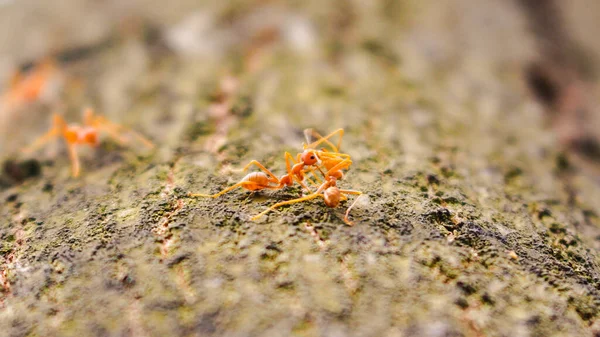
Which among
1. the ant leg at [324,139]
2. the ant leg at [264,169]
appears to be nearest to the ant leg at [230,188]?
the ant leg at [264,169]

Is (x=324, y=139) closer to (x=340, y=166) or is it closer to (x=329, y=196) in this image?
(x=340, y=166)

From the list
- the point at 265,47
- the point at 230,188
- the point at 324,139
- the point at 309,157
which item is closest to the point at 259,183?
the point at 230,188

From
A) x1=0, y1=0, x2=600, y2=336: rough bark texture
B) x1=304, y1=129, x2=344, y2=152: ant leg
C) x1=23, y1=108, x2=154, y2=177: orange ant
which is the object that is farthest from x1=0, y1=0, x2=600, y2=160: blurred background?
x1=304, y1=129, x2=344, y2=152: ant leg

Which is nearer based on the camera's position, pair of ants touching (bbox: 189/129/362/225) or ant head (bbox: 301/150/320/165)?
pair of ants touching (bbox: 189/129/362/225)

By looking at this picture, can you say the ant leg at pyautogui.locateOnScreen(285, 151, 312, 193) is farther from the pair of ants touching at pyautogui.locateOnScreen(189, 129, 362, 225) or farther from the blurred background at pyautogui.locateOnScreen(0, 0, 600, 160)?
the blurred background at pyautogui.locateOnScreen(0, 0, 600, 160)

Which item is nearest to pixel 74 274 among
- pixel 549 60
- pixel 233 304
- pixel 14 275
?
pixel 14 275

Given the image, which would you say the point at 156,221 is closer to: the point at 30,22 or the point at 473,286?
A: the point at 473,286
